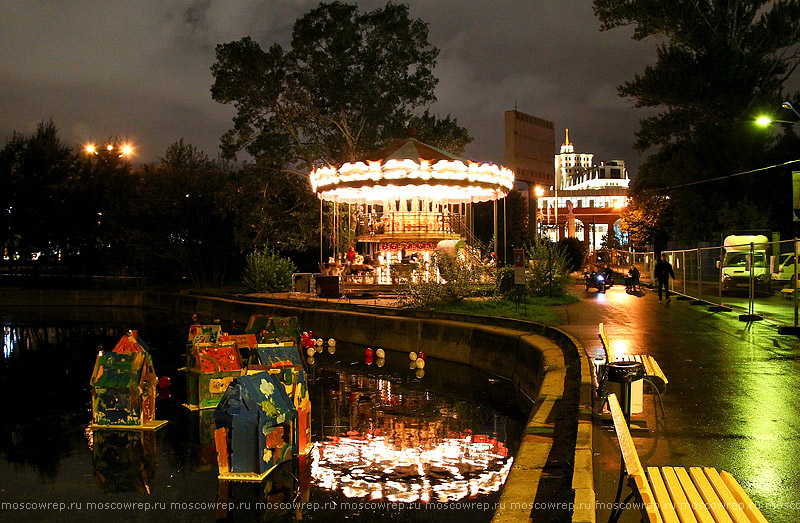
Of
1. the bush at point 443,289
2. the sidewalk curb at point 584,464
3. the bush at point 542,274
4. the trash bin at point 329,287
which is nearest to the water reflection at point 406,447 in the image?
the sidewalk curb at point 584,464

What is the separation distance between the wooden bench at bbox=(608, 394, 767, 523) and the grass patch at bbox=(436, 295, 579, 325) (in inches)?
514

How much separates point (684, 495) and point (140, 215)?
135ft

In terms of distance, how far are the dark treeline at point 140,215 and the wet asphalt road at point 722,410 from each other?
26.6 metres

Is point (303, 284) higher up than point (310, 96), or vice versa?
point (310, 96)

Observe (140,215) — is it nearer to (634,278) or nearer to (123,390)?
(634,278)

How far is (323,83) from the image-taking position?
4184 centimetres

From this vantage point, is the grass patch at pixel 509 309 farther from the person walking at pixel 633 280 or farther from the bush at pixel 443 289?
the person walking at pixel 633 280

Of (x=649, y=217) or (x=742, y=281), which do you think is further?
(x=649, y=217)

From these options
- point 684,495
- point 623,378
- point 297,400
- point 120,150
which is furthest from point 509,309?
point 120,150

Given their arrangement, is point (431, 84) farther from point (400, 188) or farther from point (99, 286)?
point (99, 286)

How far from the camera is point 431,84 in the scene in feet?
147

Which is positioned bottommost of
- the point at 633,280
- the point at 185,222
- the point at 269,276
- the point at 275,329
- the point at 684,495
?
the point at 684,495

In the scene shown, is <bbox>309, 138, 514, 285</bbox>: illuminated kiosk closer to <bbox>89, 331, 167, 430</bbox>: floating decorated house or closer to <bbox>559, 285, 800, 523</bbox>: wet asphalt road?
<bbox>559, 285, 800, 523</bbox>: wet asphalt road

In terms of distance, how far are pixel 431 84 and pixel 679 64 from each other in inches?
543
